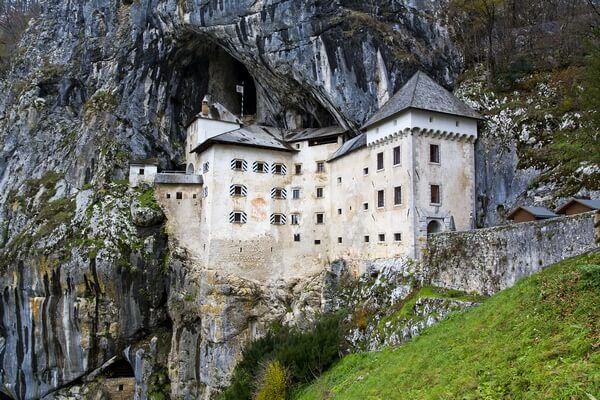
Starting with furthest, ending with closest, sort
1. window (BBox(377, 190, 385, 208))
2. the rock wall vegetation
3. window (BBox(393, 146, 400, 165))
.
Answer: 1. the rock wall vegetation
2. window (BBox(377, 190, 385, 208))
3. window (BBox(393, 146, 400, 165))

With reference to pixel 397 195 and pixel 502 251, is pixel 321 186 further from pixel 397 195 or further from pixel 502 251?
pixel 502 251

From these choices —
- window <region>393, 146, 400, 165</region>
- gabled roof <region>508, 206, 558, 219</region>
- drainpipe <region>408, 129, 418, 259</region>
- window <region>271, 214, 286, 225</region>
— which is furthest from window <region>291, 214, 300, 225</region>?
gabled roof <region>508, 206, 558, 219</region>

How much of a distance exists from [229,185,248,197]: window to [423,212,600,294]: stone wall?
15.1 m

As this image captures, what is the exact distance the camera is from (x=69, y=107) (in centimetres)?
4753

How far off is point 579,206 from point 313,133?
21.6 m

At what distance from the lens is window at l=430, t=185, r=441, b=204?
91.6ft

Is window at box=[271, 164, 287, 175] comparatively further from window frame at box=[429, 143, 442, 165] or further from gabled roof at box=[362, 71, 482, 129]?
window frame at box=[429, 143, 442, 165]

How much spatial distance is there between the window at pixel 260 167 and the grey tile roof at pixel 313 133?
9.86ft

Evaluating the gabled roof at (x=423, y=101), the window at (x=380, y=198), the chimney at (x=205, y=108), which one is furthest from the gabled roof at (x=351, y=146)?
the chimney at (x=205, y=108)

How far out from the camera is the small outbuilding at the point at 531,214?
21766 millimetres

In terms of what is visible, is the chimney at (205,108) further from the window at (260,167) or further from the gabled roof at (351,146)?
the gabled roof at (351,146)

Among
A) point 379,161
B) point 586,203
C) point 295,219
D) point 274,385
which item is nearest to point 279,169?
point 295,219

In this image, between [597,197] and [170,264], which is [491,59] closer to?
[597,197]

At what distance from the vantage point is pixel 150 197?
126ft
